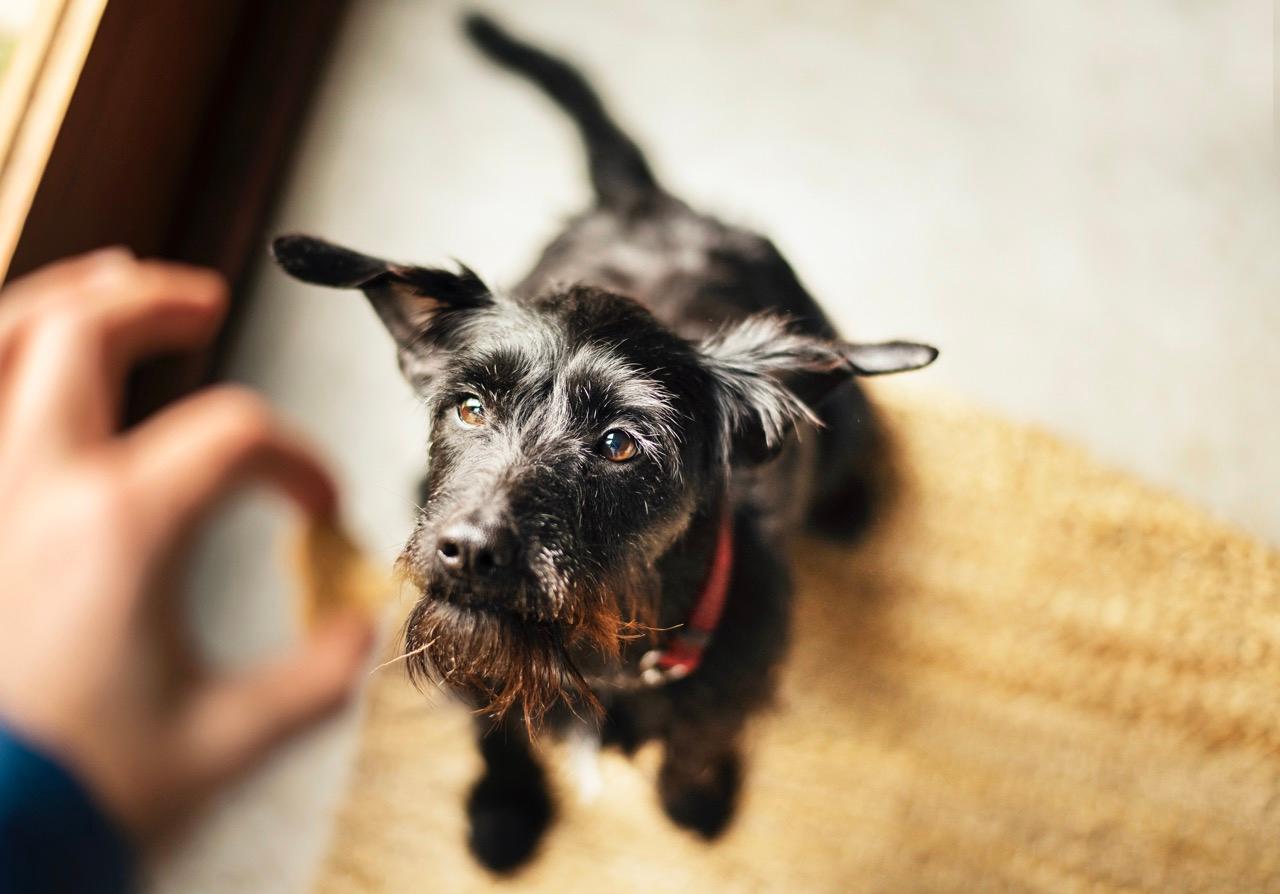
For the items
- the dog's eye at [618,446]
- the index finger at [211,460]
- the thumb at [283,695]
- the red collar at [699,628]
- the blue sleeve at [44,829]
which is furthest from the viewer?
the thumb at [283,695]

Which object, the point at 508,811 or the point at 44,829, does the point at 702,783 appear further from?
the point at 44,829

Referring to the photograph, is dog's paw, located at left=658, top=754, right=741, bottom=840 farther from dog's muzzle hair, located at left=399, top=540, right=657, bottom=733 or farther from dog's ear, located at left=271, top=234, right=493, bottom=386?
dog's ear, located at left=271, top=234, right=493, bottom=386

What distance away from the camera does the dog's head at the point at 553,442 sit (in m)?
0.84

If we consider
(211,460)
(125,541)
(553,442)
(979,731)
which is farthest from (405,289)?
(979,731)

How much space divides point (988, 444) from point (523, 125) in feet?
3.94

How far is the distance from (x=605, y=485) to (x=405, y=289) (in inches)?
13.0

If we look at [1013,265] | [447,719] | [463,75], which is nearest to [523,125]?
[463,75]

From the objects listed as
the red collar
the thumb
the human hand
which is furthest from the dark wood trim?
the red collar

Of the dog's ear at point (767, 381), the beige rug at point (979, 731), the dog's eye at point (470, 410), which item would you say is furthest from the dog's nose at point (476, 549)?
the beige rug at point (979, 731)

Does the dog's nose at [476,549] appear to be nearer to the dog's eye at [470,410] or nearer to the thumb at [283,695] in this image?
the dog's eye at [470,410]

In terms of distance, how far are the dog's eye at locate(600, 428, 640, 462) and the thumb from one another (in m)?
0.93

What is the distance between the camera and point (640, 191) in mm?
1625

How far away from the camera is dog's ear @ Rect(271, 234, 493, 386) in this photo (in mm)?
885

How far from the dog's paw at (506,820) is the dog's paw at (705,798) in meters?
0.22
